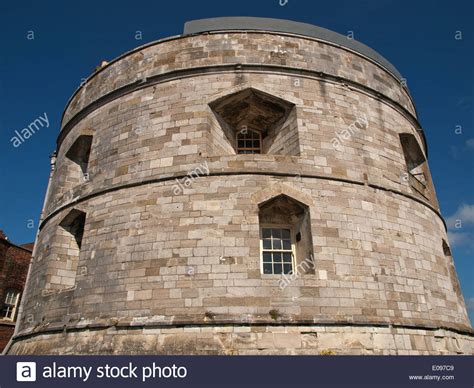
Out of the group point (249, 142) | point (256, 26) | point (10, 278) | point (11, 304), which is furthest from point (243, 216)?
point (11, 304)

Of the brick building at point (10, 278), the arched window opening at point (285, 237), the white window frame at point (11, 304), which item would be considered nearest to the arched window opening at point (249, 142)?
the arched window opening at point (285, 237)

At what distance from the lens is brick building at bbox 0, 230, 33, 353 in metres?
17.0

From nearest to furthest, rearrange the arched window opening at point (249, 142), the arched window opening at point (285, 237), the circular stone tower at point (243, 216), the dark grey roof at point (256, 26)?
1. the circular stone tower at point (243, 216)
2. the arched window opening at point (285, 237)
3. the arched window opening at point (249, 142)
4. the dark grey roof at point (256, 26)

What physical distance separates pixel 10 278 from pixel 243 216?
1476 cm

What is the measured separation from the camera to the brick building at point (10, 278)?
17000 millimetres

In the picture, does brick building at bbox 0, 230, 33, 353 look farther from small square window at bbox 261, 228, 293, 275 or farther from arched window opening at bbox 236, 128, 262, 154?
small square window at bbox 261, 228, 293, 275

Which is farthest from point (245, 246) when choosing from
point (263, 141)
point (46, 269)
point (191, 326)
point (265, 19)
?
point (265, 19)

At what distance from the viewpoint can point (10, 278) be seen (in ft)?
57.6

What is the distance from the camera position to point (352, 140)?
8.73m

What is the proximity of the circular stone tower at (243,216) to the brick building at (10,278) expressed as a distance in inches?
357

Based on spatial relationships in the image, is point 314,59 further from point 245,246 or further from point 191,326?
point 191,326

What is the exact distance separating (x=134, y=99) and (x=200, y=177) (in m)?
3.10
